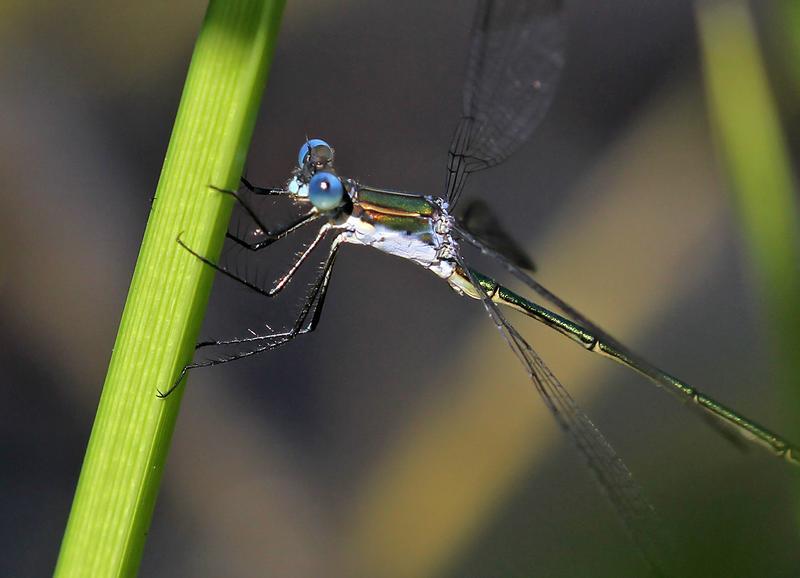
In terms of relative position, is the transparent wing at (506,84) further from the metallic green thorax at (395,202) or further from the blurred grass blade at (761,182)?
the blurred grass blade at (761,182)

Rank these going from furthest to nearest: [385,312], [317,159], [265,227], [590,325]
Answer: [385,312] → [317,159] → [590,325] → [265,227]

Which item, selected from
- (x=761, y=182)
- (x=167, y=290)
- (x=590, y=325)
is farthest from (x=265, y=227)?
(x=761, y=182)

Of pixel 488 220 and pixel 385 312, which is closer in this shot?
pixel 488 220

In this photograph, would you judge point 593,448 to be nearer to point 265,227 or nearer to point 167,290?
point 265,227

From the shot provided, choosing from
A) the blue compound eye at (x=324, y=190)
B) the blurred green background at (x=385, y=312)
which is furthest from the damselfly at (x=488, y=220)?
the blurred green background at (x=385, y=312)

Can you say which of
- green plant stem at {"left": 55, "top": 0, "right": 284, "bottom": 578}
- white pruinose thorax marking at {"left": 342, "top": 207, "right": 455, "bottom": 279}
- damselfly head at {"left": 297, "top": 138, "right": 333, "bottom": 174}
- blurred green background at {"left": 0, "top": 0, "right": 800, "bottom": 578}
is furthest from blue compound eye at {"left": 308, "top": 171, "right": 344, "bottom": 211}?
blurred green background at {"left": 0, "top": 0, "right": 800, "bottom": 578}

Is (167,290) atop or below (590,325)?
below

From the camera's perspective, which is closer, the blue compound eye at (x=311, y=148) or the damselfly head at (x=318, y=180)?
the damselfly head at (x=318, y=180)

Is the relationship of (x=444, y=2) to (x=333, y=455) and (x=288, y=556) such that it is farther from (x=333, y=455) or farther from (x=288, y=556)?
(x=288, y=556)
